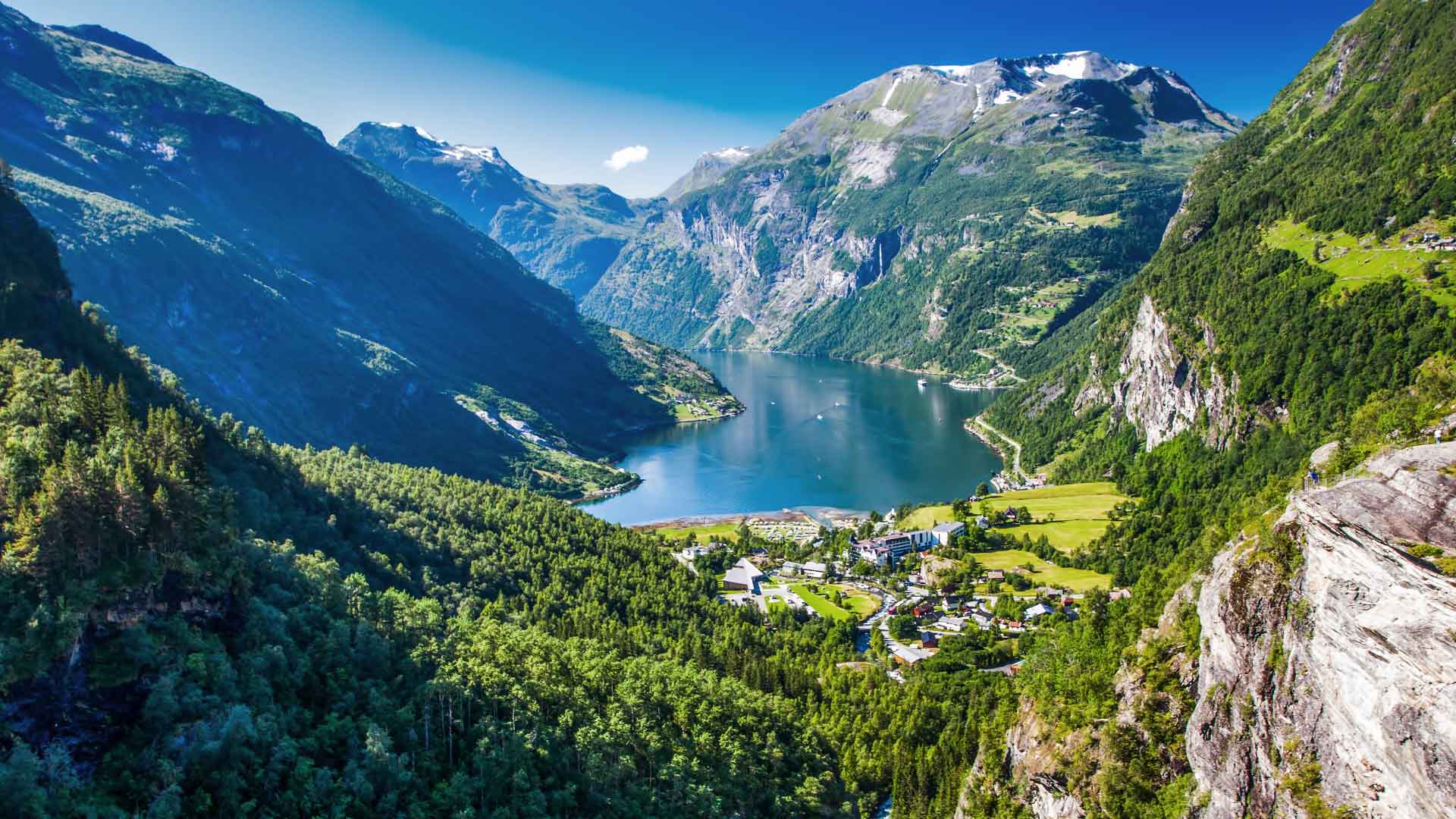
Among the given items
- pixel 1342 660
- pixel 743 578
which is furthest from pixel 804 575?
pixel 1342 660

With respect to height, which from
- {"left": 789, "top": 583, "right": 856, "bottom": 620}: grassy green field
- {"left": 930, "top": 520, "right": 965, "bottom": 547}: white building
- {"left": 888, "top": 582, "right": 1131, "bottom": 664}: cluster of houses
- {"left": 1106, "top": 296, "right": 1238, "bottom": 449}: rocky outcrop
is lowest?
{"left": 789, "top": 583, "right": 856, "bottom": 620}: grassy green field

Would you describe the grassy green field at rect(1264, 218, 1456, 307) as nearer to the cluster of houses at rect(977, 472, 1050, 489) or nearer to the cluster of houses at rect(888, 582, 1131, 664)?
the cluster of houses at rect(888, 582, 1131, 664)

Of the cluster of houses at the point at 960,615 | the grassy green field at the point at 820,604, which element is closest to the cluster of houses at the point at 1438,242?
the cluster of houses at the point at 960,615

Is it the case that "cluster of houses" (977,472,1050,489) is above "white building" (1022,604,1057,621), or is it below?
above

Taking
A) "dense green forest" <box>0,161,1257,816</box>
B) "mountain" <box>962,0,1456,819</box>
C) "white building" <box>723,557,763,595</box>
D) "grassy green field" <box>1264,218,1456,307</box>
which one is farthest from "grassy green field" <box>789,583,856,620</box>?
"grassy green field" <box>1264,218,1456,307</box>

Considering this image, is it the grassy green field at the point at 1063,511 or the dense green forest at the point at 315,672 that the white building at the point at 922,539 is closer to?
the grassy green field at the point at 1063,511

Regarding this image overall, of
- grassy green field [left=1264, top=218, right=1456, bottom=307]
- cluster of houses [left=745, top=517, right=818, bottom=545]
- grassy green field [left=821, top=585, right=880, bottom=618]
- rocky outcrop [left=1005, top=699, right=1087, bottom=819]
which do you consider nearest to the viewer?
rocky outcrop [left=1005, top=699, right=1087, bottom=819]

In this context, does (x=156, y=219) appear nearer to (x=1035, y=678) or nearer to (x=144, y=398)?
(x=144, y=398)
